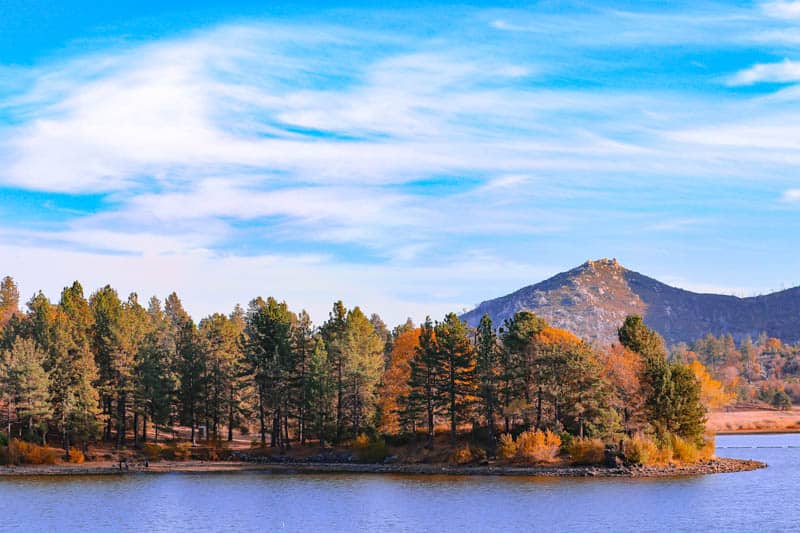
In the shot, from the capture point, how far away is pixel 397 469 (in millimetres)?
103375

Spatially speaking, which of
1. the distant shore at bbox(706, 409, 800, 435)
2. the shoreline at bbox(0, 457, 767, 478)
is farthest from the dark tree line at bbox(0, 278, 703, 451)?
the distant shore at bbox(706, 409, 800, 435)

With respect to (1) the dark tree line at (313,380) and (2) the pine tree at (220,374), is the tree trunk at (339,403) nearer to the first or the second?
(1) the dark tree line at (313,380)

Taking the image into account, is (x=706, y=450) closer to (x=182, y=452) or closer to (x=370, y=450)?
(x=370, y=450)

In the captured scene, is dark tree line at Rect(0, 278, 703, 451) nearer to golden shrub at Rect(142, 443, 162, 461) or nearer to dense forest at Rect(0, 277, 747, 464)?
dense forest at Rect(0, 277, 747, 464)

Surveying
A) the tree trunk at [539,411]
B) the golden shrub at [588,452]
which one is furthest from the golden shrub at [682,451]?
the tree trunk at [539,411]

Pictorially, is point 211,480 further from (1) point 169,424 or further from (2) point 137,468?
(1) point 169,424

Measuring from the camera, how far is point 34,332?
12275 cm

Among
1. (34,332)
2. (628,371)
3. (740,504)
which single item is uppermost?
(34,332)

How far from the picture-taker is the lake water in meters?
62.7

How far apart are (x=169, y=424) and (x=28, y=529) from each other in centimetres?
5856

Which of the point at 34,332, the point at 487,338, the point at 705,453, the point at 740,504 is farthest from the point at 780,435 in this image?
the point at 34,332

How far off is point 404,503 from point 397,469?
29113 mm

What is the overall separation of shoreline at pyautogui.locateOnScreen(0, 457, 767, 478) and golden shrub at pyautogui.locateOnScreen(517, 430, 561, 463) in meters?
1.28

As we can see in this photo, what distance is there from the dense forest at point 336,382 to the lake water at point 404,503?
471 inches
